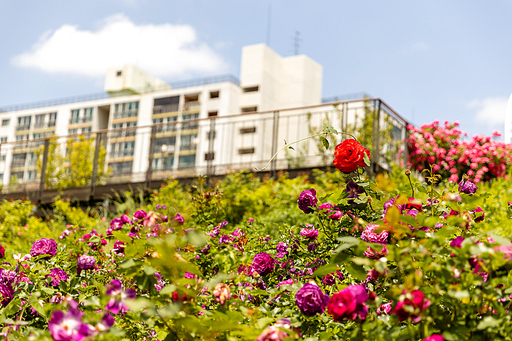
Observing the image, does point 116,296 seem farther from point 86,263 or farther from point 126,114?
point 126,114

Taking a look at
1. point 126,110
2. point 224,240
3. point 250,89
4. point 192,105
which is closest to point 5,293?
point 224,240

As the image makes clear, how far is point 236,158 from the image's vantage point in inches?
1781

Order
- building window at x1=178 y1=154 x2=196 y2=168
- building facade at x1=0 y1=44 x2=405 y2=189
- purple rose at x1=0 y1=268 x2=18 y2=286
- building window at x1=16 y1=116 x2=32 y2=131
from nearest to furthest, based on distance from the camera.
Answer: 1. purple rose at x1=0 y1=268 x2=18 y2=286
2. building facade at x1=0 y1=44 x2=405 y2=189
3. building window at x1=178 y1=154 x2=196 y2=168
4. building window at x1=16 y1=116 x2=32 y2=131

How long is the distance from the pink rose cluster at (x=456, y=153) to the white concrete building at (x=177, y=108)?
97.5ft

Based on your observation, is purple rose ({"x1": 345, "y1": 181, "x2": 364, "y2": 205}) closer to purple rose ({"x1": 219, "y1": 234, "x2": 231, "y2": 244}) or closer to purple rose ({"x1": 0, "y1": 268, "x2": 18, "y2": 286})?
purple rose ({"x1": 219, "y1": 234, "x2": 231, "y2": 244})

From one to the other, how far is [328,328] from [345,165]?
0.66 metres

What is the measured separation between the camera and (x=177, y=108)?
50594 mm

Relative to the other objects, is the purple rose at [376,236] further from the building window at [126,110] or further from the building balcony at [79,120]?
the building balcony at [79,120]

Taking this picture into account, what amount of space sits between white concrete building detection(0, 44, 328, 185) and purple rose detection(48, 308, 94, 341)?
124ft

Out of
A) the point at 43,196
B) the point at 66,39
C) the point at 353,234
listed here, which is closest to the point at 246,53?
the point at 43,196

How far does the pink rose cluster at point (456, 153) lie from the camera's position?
9367 mm

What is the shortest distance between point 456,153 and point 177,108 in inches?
1704

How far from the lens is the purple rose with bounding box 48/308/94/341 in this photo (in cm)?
114

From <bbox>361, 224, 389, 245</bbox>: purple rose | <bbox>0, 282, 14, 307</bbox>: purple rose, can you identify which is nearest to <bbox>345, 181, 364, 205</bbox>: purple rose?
<bbox>361, 224, 389, 245</bbox>: purple rose
